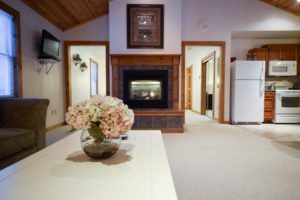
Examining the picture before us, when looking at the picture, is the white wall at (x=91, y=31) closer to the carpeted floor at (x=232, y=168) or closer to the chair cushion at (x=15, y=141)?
the carpeted floor at (x=232, y=168)

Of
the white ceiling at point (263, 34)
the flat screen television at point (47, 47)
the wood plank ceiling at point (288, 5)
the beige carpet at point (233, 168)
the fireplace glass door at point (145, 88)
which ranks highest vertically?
the wood plank ceiling at point (288, 5)

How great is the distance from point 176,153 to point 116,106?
173cm

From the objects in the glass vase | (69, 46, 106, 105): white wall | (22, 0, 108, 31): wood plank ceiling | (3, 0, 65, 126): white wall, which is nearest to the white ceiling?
(22, 0, 108, 31): wood plank ceiling

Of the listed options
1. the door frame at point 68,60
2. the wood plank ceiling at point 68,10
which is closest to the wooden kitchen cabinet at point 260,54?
the door frame at point 68,60

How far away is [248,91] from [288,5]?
6.93 ft

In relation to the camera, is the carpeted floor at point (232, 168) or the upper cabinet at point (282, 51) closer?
the carpeted floor at point (232, 168)

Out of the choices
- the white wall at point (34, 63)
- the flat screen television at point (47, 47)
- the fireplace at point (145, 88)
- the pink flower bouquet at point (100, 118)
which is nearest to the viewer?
the pink flower bouquet at point (100, 118)

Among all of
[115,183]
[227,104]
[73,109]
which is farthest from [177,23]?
[115,183]

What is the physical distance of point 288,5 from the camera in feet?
14.9

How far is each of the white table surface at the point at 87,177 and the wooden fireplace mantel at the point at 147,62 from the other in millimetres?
3190

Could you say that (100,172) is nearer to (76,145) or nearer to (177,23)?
(76,145)

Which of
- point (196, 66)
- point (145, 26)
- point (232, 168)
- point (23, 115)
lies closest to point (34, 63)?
point (23, 115)

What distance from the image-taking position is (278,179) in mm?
1854

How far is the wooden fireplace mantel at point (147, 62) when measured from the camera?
4.40 metres
